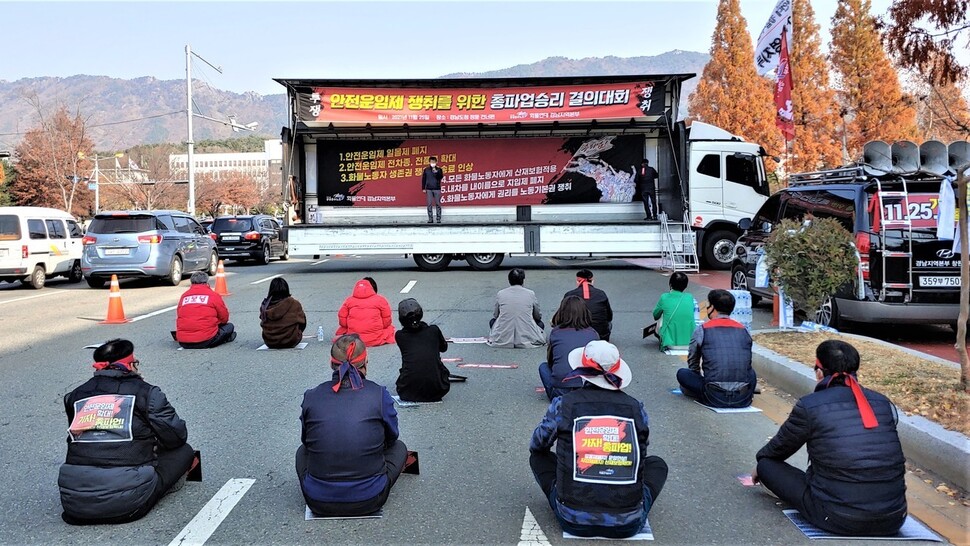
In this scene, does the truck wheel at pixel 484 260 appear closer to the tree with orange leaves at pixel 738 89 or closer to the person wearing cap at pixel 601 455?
the person wearing cap at pixel 601 455

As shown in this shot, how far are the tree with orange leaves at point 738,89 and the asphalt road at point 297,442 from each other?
2602 centimetres

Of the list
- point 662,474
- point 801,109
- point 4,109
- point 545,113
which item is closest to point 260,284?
point 545,113

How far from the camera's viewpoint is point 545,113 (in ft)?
62.0

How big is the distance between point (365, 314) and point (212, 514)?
5250 millimetres

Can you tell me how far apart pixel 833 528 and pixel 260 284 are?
15.8m

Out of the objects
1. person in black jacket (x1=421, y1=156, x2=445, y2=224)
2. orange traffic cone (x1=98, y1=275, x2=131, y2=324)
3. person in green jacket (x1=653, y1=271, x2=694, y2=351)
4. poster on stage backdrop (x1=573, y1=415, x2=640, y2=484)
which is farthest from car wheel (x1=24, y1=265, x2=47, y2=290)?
poster on stage backdrop (x1=573, y1=415, x2=640, y2=484)

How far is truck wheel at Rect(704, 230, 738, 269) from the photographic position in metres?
19.6

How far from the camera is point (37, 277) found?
18.0m

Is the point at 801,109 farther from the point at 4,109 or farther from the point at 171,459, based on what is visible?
the point at 4,109

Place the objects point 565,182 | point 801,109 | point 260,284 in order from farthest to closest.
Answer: point 801,109 < point 565,182 < point 260,284

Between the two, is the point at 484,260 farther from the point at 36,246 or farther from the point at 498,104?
the point at 36,246

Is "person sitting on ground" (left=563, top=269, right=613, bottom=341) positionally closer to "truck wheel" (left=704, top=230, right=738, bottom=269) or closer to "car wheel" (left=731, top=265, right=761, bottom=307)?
"car wheel" (left=731, top=265, right=761, bottom=307)

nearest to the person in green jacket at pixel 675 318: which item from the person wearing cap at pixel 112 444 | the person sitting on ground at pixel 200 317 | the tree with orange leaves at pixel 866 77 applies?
the person sitting on ground at pixel 200 317

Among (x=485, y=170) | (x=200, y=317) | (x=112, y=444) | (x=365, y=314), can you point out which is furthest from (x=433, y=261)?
(x=112, y=444)
